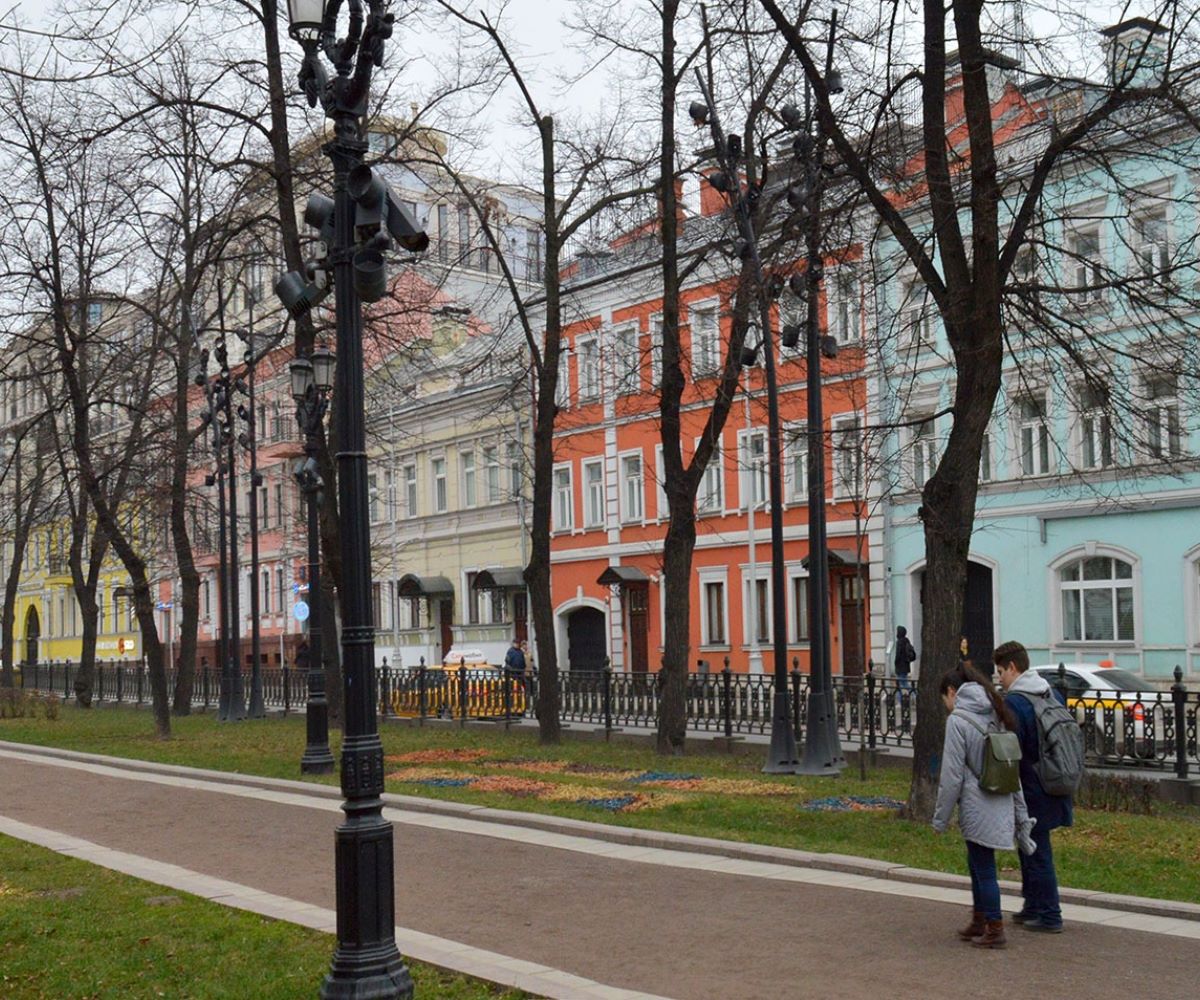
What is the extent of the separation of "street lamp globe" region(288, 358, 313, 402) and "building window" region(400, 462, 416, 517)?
36139mm

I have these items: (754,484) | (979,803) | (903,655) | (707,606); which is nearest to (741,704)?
(903,655)

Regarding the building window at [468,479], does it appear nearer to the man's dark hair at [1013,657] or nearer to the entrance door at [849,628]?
the entrance door at [849,628]

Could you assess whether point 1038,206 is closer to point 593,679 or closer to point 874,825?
point 874,825

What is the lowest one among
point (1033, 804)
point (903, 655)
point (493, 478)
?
point (1033, 804)

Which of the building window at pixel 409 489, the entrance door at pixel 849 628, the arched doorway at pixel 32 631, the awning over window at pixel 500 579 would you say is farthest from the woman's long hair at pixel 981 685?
the arched doorway at pixel 32 631

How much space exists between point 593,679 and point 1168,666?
13.2m

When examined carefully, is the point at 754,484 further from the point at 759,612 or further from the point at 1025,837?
the point at 1025,837

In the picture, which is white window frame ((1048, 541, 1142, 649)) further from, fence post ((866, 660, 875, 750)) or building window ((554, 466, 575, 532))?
building window ((554, 466, 575, 532))

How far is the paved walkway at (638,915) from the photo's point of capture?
27.7 ft

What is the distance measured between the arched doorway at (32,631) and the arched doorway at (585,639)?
166 ft

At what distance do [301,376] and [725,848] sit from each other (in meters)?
10.8

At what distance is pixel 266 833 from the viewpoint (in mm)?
15172

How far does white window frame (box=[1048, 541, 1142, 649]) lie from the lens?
34188 millimetres

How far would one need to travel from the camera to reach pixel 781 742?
66.9 ft
